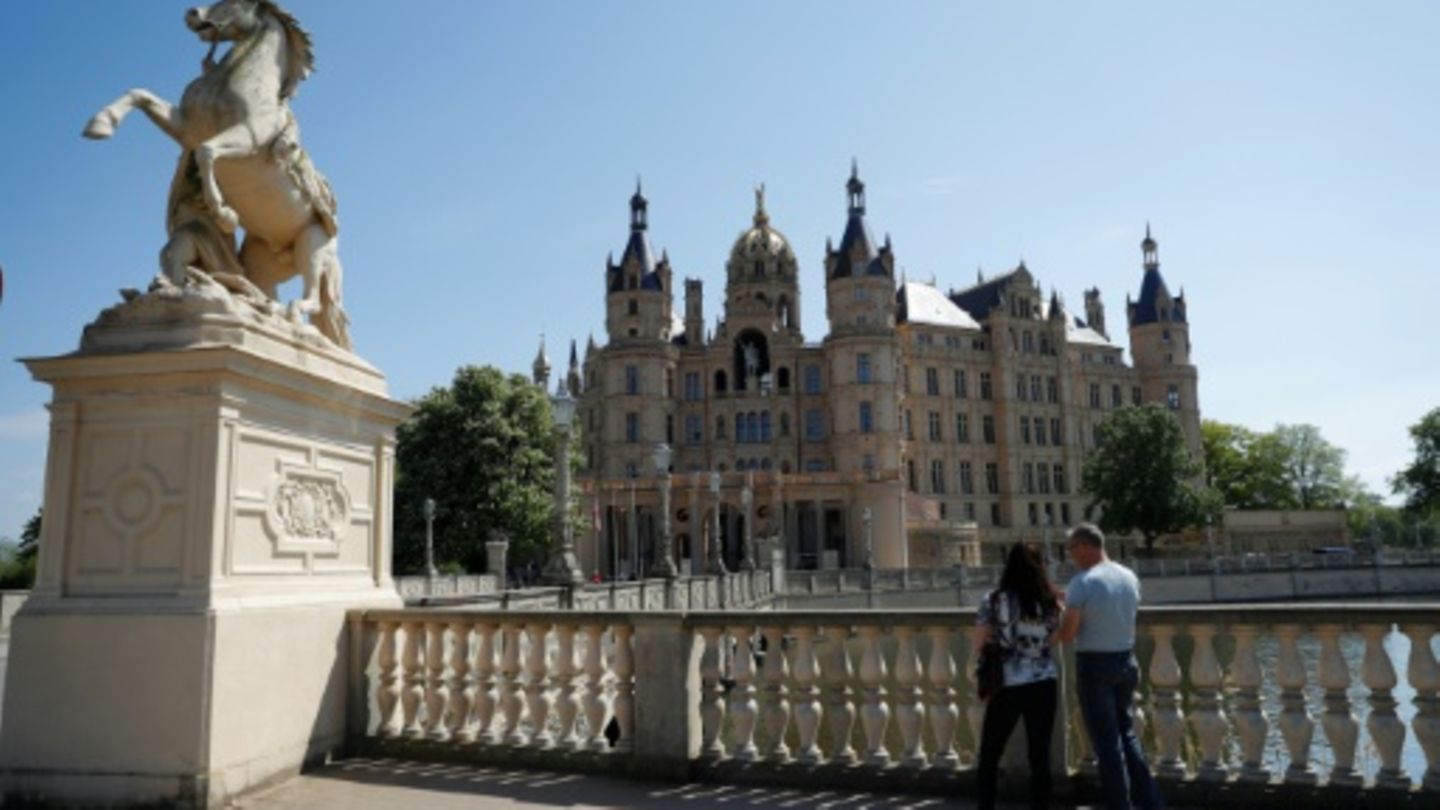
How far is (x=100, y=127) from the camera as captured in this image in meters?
5.10

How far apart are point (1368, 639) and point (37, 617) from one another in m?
6.53

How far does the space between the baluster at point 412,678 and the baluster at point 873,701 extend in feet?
9.19

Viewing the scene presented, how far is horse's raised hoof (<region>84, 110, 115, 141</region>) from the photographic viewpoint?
5.06m

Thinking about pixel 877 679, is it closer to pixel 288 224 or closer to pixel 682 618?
pixel 682 618

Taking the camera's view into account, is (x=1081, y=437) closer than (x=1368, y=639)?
No

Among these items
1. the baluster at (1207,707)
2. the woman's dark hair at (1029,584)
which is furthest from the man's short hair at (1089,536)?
the baluster at (1207,707)

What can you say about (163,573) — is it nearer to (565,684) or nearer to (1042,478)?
(565,684)

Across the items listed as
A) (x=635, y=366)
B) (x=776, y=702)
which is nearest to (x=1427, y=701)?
(x=776, y=702)

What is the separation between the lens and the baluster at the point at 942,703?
5.19 m

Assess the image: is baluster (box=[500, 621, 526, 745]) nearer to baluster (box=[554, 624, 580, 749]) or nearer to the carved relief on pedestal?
baluster (box=[554, 624, 580, 749])

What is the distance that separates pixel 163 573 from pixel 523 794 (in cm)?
216

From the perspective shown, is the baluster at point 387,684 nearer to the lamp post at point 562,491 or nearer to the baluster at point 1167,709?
the baluster at point 1167,709

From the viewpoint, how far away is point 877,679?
5383 millimetres

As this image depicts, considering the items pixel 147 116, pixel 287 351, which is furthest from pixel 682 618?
pixel 147 116
